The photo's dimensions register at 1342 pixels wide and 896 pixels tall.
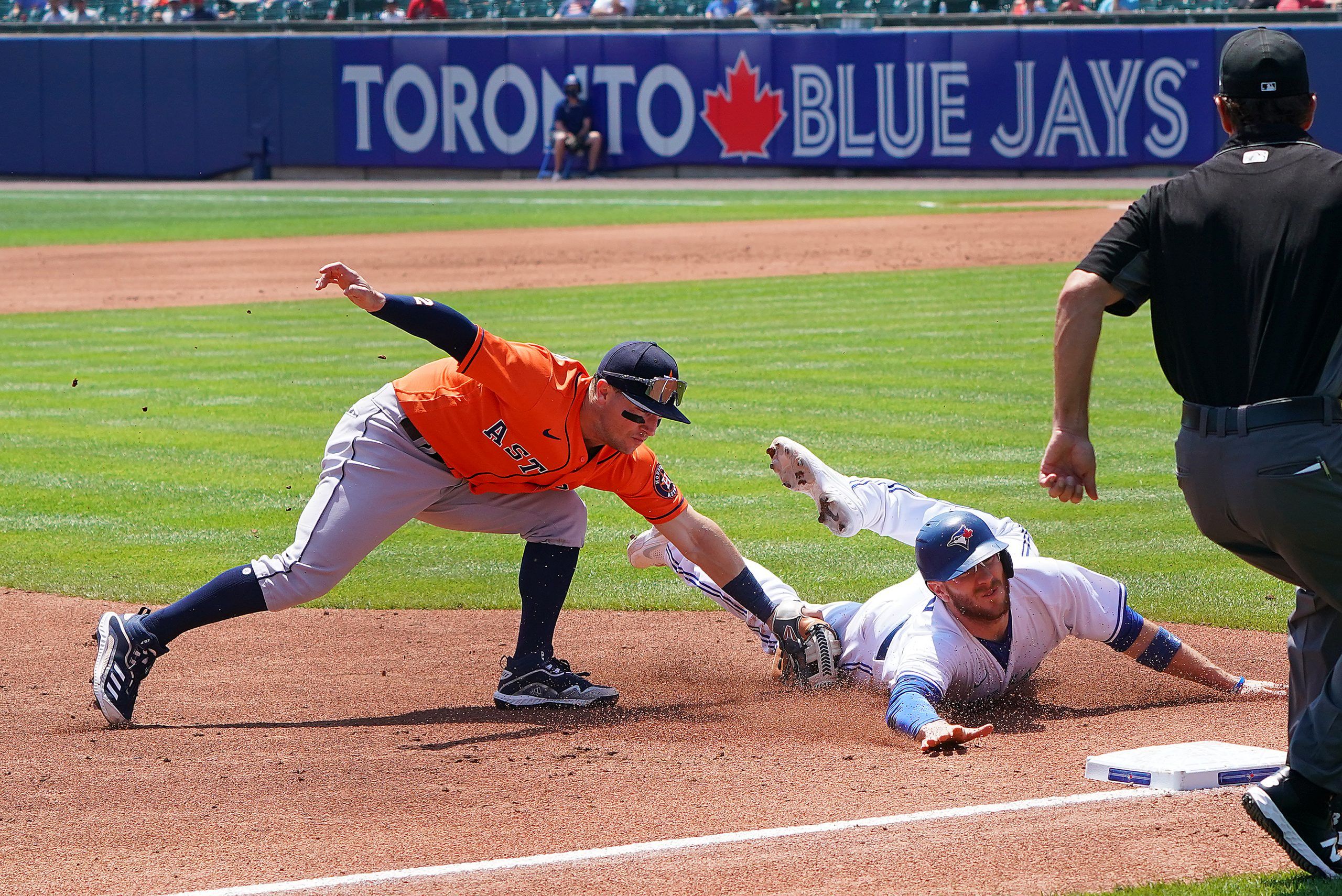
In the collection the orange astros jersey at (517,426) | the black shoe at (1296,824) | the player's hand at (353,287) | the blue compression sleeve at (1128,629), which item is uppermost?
the player's hand at (353,287)

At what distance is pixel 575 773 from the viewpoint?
15.3 feet

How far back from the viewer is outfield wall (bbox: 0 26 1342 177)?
27594 millimetres

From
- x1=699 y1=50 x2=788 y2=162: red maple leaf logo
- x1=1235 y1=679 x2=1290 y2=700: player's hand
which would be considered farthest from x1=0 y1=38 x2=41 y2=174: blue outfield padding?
x1=1235 y1=679 x2=1290 y2=700: player's hand

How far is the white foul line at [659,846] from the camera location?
372cm

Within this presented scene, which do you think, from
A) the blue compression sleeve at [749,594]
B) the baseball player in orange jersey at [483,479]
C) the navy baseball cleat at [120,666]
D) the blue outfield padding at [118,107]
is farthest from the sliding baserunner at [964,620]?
the blue outfield padding at [118,107]

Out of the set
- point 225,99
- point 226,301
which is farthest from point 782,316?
point 225,99

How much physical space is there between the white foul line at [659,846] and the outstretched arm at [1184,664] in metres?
1.02

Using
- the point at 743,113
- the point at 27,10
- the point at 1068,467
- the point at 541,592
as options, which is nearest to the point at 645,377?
the point at 541,592

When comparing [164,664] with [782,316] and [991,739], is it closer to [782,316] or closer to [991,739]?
[991,739]

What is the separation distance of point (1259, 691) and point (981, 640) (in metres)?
1.02

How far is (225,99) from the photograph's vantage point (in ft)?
106

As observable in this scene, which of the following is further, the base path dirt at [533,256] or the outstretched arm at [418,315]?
the base path dirt at [533,256]

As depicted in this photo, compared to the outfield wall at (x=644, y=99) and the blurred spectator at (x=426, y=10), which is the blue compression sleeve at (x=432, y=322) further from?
the blurred spectator at (x=426, y=10)

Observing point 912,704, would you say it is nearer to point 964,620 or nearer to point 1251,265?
point 964,620
